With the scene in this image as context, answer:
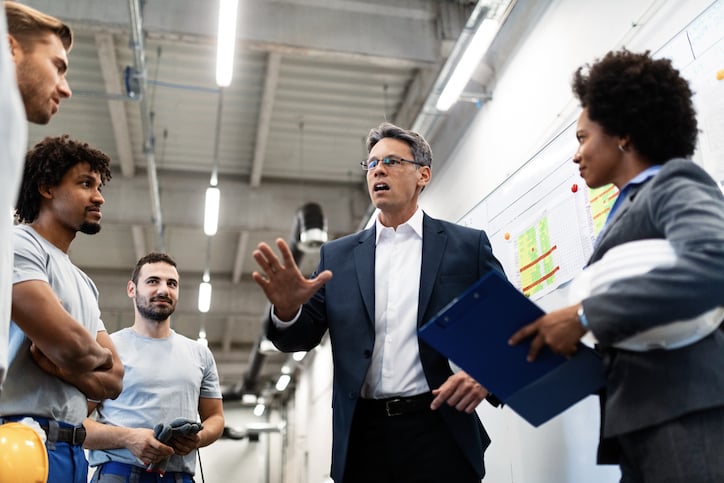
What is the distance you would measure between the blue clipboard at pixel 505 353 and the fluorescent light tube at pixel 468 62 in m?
2.78

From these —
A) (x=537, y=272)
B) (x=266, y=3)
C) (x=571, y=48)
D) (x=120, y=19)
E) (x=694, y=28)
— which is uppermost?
(x=266, y=3)

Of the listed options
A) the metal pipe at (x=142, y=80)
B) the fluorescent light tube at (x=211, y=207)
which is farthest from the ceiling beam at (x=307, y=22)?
the fluorescent light tube at (x=211, y=207)

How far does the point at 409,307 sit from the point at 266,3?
4.17 meters

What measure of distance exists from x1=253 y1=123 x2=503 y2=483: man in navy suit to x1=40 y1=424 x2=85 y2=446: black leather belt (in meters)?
0.64

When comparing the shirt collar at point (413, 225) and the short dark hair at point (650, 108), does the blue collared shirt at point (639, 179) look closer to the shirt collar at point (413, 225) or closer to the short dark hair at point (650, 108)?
the short dark hair at point (650, 108)

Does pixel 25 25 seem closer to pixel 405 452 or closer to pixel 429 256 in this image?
pixel 429 256

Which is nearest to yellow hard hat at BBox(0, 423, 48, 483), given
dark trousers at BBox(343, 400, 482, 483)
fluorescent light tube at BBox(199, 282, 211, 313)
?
dark trousers at BBox(343, 400, 482, 483)

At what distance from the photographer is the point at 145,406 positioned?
2.87m

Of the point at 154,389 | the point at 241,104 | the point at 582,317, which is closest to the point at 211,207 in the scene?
the point at 241,104

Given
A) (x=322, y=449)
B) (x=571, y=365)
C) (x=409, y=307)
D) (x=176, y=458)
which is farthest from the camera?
(x=322, y=449)

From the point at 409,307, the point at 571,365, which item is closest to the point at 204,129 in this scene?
the point at 409,307

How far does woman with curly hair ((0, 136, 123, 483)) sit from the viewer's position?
1.75 meters

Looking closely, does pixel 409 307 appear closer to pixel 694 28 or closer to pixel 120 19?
pixel 694 28

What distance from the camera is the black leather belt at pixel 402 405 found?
1939 mm
